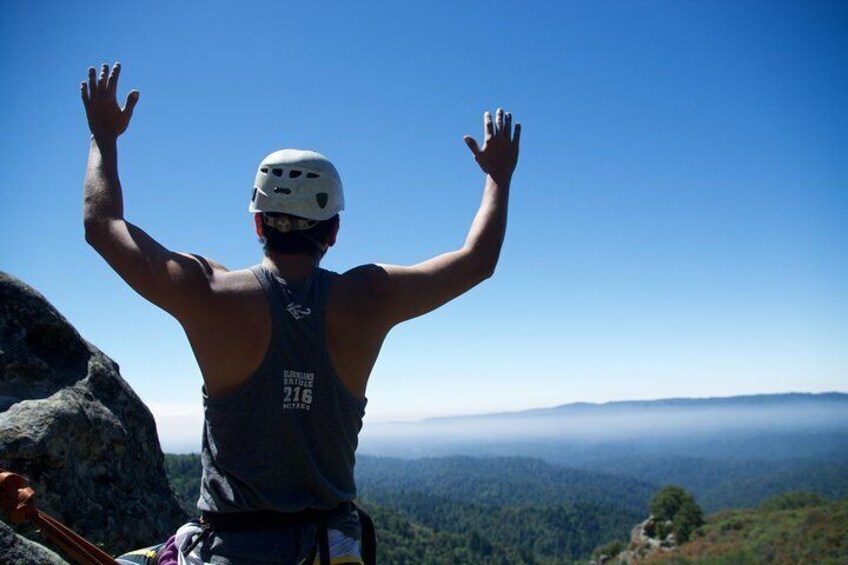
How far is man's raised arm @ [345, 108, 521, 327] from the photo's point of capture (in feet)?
8.98

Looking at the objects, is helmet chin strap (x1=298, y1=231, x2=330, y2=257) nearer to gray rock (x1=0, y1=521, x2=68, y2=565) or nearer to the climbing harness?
the climbing harness

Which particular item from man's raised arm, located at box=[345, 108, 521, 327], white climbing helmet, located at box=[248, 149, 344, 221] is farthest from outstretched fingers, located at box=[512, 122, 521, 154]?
white climbing helmet, located at box=[248, 149, 344, 221]

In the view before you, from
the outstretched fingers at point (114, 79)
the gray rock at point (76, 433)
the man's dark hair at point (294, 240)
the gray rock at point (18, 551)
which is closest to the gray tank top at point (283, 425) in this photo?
the man's dark hair at point (294, 240)

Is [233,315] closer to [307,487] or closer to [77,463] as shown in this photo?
[307,487]

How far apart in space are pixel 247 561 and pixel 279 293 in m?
1.10

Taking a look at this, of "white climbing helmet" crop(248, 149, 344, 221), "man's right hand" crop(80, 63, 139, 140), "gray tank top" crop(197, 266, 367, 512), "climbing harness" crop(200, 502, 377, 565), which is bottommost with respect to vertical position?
"climbing harness" crop(200, 502, 377, 565)

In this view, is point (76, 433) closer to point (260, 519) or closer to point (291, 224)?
point (260, 519)

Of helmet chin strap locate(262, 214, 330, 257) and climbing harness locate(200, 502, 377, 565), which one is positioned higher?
helmet chin strap locate(262, 214, 330, 257)

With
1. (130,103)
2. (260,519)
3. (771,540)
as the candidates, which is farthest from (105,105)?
(771,540)

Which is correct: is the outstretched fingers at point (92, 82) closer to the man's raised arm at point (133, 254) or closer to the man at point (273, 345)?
the man at point (273, 345)

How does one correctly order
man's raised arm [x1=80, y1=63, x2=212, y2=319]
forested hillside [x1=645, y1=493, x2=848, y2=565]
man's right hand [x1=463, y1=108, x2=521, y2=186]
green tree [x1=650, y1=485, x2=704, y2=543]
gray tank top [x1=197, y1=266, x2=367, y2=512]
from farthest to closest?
green tree [x1=650, y1=485, x2=704, y2=543] → forested hillside [x1=645, y1=493, x2=848, y2=565] → man's right hand [x1=463, y1=108, x2=521, y2=186] → gray tank top [x1=197, y1=266, x2=367, y2=512] → man's raised arm [x1=80, y1=63, x2=212, y2=319]

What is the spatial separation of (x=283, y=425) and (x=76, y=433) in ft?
9.55

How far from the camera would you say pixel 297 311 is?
2.47 metres

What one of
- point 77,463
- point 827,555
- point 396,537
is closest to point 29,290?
point 77,463
